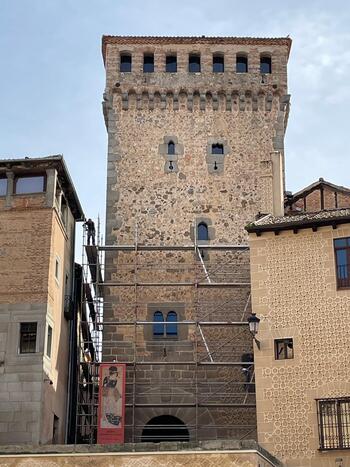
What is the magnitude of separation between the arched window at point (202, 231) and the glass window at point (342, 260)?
941 centimetres

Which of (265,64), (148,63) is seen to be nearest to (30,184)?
(148,63)

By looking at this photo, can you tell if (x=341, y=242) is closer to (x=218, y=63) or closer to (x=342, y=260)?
(x=342, y=260)

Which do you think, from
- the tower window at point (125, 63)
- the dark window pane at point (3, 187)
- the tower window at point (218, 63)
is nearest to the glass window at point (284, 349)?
the dark window pane at point (3, 187)

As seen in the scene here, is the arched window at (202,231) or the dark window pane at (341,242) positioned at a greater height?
the arched window at (202,231)

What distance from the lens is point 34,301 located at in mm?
32781

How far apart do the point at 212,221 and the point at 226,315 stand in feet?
13.8

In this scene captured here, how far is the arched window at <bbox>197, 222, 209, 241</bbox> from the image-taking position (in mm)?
40381

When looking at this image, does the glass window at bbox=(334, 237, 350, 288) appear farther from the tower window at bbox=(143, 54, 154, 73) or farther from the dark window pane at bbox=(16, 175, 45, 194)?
the tower window at bbox=(143, 54, 154, 73)

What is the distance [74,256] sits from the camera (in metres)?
38.3

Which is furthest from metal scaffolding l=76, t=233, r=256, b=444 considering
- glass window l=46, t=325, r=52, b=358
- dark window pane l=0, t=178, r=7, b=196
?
dark window pane l=0, t=178, r=7, b=196

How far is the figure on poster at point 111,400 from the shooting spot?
34844 mm

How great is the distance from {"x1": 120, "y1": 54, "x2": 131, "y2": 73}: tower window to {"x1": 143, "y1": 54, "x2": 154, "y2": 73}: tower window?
0.67m

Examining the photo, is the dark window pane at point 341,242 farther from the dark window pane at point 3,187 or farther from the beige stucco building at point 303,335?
the dark window pane at point 3,187

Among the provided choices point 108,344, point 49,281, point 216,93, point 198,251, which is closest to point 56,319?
point 49,281
